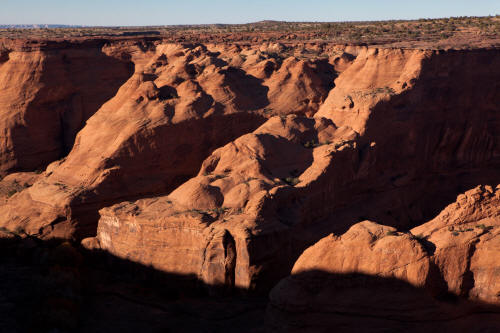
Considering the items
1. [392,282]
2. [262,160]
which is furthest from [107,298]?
[392,282]

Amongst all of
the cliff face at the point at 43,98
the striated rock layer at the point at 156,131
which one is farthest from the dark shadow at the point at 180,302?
the cliff face at the point at 43,98

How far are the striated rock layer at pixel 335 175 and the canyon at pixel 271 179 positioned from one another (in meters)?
0.08

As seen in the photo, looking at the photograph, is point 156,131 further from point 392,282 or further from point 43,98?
point 392,282

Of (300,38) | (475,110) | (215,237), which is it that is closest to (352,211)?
(215,237)

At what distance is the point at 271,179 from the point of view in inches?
874

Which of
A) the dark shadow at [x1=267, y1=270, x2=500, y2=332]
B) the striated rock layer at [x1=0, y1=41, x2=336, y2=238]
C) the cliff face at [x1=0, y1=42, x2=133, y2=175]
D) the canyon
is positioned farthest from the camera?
the cliff face at [x1=0, y1=42, x2=133, y2=175]

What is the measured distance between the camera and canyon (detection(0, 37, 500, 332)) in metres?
14.8

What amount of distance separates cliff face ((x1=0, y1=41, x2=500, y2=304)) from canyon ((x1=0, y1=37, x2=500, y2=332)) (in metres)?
0.08

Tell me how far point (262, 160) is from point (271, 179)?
4.35ft

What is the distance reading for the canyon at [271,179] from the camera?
1475cm

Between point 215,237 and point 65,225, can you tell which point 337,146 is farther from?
point 65,225

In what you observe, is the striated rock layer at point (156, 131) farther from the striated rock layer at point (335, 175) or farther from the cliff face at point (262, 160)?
the striated rock layer at point (335, 175)

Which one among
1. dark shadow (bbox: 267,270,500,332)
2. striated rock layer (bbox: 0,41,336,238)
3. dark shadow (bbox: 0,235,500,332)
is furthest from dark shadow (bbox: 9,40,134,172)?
dark shadow (bbox: 267,270,500,332)

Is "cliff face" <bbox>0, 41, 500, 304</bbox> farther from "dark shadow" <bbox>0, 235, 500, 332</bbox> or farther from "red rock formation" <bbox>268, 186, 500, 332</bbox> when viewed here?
"dark shadow" <bbox>0, 235, 500, 332</bbox>
